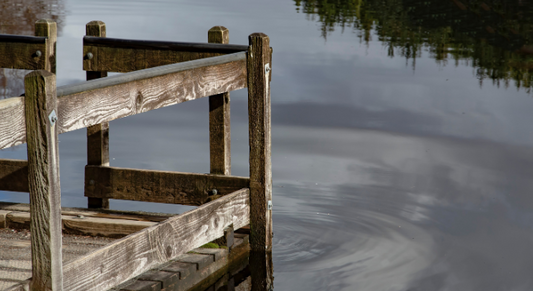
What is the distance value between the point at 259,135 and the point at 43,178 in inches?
92.2

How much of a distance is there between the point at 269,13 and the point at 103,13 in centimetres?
607

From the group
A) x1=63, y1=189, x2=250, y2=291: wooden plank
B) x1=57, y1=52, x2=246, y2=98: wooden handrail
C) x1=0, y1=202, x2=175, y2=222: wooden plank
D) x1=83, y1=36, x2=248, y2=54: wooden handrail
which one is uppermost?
x1=83, y1=36, x2=248, y2=54: wooden handrail

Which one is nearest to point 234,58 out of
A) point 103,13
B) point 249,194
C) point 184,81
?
point 184,81

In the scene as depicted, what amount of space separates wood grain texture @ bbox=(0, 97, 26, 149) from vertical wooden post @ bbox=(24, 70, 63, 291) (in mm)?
27

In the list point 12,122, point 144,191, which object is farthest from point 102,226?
point 12,122

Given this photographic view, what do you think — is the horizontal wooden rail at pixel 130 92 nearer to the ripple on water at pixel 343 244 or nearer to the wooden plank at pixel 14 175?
the ripple on water at pixel 343 244

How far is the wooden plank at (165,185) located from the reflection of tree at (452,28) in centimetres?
1119

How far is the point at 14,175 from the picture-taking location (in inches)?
214

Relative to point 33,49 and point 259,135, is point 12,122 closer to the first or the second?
point 259,135

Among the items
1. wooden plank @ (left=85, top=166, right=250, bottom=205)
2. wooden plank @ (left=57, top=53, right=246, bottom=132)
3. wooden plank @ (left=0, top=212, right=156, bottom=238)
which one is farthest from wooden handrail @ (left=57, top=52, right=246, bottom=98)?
wooden plank @ (left=0, top=212, right=156, bottom=238)

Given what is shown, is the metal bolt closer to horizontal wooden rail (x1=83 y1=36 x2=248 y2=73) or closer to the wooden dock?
the wooden dock

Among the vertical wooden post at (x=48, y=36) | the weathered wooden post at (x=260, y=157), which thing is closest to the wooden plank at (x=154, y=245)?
the weathered wooden post at (x=260, y=157)

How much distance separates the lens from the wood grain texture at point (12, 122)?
115 inches

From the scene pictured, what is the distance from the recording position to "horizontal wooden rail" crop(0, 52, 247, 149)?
3.03 m
